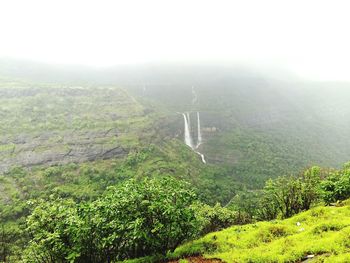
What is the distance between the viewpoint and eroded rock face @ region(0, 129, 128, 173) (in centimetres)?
16675

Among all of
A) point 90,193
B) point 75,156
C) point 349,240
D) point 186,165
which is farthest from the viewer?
point 186,165

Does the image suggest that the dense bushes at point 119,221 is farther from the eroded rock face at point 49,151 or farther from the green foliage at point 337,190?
the eroded rock face at point 49,151

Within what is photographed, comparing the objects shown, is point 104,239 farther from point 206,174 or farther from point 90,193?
point 206,174

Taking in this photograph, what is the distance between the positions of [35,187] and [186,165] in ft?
314

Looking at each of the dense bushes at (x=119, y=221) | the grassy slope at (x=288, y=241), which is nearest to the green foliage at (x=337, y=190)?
the grassy slope at (x=288, y=241)

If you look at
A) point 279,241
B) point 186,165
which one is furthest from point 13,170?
point 279,241

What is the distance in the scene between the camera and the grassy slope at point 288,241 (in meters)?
16.2

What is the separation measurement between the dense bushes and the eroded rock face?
158433mm

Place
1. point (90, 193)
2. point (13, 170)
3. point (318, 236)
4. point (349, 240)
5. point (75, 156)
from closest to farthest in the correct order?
point (349, 240) < point (318, 236) < point (90, 193) < point (13, 170) < point (75, 156)

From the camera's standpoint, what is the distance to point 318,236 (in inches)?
723

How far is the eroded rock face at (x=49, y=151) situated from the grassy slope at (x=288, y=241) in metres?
164

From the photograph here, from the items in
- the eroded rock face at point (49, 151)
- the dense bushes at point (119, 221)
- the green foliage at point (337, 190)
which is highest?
the dense bushes at point (119, 221)

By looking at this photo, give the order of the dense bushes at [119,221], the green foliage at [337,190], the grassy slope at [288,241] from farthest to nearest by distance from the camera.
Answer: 1. the green foliage at [337,190]
2. the dense bushes at [119,221]
3. the grassy slope at [288,241]

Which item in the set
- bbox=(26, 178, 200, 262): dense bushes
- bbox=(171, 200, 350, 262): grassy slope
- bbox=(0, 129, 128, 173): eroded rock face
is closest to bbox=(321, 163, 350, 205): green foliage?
bbox=(171, 200, 350, 262): grassy slope
